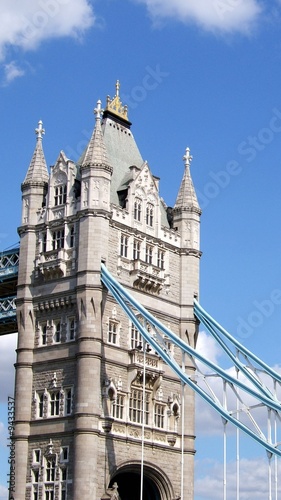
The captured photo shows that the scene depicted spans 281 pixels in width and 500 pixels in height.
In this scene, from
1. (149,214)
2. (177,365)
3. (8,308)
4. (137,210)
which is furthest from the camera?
(8,308)

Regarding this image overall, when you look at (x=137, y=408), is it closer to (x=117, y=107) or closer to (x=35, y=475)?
(x=35, y=475)

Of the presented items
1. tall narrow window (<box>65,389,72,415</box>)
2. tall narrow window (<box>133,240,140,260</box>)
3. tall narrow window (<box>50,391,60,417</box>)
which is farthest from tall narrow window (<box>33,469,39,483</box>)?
tall narrow window (<box>133,240,140,260</box>)

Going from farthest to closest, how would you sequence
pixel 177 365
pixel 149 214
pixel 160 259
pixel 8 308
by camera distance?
pixel 8 308 → pixel 149 214 → pixel 160 259 → pixel 177 365

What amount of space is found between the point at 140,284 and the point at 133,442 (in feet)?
31.9

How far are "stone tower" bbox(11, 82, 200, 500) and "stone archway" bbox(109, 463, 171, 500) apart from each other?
0.07 meters

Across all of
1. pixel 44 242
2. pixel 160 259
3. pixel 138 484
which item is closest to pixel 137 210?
pixel 160 259

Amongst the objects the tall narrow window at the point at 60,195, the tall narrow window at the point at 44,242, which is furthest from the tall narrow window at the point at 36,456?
the tall narrow window at the point at 60,195

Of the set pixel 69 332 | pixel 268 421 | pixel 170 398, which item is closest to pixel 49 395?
pixel 69 332

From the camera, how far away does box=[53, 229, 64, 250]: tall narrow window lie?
62.5 metres

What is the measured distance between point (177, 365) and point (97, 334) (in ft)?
16.8

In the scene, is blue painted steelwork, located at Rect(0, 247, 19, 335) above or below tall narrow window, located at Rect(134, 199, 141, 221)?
below

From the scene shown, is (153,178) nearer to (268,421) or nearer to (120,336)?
(120,336)

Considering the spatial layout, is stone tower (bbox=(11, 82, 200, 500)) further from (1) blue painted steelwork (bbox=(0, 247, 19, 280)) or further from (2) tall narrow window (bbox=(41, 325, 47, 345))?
(1) blue painted steelwork (bbox=(0, 247, 19, 280))

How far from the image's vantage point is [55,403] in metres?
59.7
